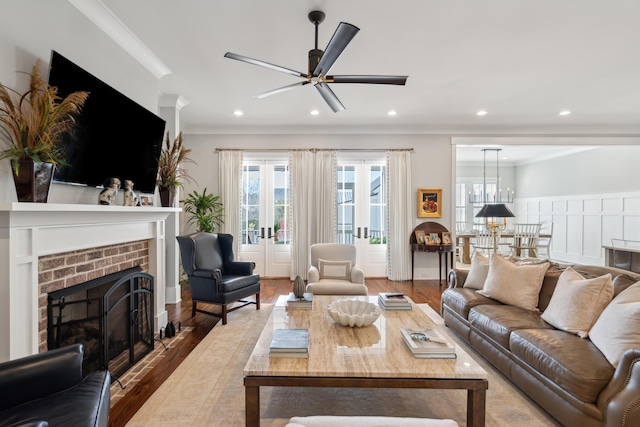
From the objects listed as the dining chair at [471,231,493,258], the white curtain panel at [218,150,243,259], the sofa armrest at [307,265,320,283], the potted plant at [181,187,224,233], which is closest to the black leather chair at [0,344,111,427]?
the sofa armrest at [307,265,320,283]

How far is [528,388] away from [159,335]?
10.2 feet

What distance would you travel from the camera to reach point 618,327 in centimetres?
175

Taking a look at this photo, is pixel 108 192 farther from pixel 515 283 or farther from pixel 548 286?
pixel 548 286

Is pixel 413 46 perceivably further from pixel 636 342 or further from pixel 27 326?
pixel 27 326

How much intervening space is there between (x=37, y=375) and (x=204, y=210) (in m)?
3.92

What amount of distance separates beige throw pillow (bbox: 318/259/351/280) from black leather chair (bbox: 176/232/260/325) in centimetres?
84

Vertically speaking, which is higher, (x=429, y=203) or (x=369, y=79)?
(x=369, y=79)

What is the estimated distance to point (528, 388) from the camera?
6.57ft

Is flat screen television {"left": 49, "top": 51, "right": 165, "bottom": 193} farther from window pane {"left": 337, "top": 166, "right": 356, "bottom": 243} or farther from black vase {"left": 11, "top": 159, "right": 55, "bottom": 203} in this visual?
window pane {"left": 337, "top": 166, "right": 356, "bottom": 243}

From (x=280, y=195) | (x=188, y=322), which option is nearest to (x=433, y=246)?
(x=280, y=195)

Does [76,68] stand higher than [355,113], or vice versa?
[355,113]

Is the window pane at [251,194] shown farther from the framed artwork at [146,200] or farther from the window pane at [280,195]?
the framed artwork at [146,200]

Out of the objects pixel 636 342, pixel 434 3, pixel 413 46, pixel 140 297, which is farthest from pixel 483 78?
pixel 140 297

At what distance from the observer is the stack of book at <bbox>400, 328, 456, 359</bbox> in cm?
176
